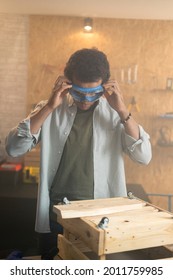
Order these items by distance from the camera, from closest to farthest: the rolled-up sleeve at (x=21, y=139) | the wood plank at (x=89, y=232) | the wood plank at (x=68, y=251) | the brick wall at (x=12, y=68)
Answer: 1. the wood plank at (x=89, y=232)
2. the wood plank at (x=68, y=251)
3. the rolled-up sleeve at (x=21, y=139)
4. the brick wall at (x=12, y=68)

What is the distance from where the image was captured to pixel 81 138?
3.17 ft

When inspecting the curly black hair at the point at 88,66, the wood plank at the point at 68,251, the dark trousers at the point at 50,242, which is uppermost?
the curly black hair at the point at 88,66

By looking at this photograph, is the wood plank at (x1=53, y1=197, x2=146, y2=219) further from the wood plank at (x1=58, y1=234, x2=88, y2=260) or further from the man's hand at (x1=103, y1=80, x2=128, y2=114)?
the man's hand at (x1=103, y1=80, x2=128, y2=114)

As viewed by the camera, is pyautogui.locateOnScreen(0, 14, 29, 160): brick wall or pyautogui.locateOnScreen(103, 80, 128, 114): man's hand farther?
pyautogui.locateOnScreen(0, 14, 29, 160): brick wall

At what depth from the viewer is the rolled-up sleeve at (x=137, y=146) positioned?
0.92 m

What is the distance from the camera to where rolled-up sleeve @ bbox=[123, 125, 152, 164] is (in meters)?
0.92

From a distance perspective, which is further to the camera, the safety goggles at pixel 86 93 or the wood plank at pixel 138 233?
the safety goggles at pixel 86 93

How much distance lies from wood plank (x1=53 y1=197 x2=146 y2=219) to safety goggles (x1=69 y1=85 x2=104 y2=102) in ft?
1.07

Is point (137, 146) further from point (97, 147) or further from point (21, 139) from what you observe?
point (21, 139)

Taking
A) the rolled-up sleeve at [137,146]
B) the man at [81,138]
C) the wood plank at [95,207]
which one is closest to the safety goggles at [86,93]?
the man at [81,138]

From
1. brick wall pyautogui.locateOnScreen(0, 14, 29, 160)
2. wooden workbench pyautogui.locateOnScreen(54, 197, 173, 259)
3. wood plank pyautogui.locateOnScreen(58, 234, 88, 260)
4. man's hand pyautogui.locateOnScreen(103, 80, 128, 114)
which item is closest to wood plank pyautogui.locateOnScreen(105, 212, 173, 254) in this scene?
wooden workbench pyautogui.locateOnScreen(54, 197, 173, 259)

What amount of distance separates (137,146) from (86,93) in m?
0.23

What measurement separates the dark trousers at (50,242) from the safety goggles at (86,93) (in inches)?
16.4

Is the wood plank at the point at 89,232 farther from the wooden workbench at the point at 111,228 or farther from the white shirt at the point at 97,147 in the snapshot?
the white shirt at the point at 97,147
